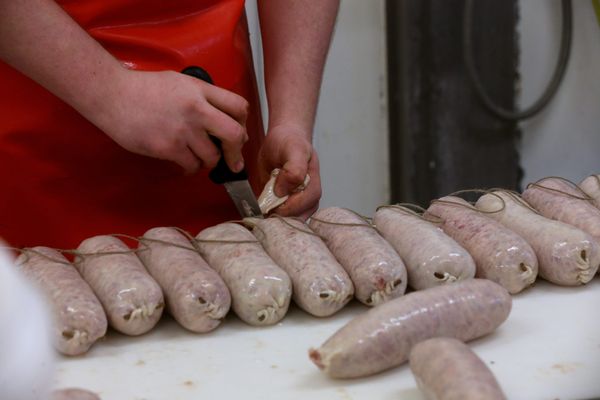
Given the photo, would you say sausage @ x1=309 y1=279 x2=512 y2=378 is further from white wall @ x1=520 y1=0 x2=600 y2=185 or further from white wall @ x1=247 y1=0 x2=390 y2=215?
white wall @ x1=520 y1=0 x2=600 y2=185

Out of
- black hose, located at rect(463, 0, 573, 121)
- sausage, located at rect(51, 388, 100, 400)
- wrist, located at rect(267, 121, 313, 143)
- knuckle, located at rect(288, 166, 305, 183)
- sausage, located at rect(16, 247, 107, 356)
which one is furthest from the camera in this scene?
black hose, located at rect(463, 0, 573, 121)

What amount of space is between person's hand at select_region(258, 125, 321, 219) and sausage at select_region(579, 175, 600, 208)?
741 mm

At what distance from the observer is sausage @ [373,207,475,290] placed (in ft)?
6.34

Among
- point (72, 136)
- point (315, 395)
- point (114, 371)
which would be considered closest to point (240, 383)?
point (315, 395)

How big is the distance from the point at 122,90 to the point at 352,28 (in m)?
2.58

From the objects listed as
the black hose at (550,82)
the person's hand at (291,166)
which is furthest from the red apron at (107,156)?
the black hose at (550,82)

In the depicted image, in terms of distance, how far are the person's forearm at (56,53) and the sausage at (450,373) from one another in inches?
41.7

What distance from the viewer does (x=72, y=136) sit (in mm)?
2350

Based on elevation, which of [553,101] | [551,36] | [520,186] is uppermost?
[551,36]

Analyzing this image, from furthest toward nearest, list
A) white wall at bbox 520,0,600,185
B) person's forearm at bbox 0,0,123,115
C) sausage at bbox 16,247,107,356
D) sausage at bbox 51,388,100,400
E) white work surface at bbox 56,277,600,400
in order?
1. white wall at bbox 520,0,600,185
2. person's forearm at bbox 0,0,123,115
3. sausage at bbox 16,247,107,356
4. white work surface at bbox 56,277,600,400
5. sausage at bbox 51,388,100,400

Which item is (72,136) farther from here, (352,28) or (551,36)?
(551,36)

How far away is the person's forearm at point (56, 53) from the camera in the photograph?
6.71 feet

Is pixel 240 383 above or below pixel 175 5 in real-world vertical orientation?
below

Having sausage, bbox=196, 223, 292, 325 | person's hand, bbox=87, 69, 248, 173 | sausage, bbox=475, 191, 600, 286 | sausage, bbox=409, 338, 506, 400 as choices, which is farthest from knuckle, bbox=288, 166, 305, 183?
sausage, bbox=409, 338, 506, 400
